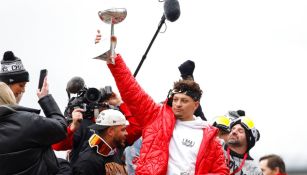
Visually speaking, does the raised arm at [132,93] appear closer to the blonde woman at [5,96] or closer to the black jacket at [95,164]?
the black jacket at [95,164]

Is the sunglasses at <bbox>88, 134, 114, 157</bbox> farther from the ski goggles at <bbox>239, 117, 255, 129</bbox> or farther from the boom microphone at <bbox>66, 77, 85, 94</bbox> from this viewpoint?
the ski goggles at <bbox>239, 117, 255, 129</bbox>

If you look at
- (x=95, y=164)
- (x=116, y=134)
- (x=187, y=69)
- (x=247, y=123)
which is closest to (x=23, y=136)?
(x=95, y=164)

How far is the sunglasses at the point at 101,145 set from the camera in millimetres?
6957

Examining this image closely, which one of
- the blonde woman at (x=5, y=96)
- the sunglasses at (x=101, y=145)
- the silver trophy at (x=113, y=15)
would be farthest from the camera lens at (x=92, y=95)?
the blonde woman at (x=5, y=96)

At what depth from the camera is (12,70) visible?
21.4 feet

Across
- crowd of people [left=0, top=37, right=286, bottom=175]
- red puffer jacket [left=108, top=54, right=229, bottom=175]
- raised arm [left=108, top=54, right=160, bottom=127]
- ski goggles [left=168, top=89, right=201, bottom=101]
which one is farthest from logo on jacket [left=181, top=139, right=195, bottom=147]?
ski goggles [left=168, top=89, right=201, bottom=101]

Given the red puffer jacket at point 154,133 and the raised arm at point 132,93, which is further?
the raised arm at point 132,93

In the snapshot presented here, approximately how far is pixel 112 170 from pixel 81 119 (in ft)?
3.08

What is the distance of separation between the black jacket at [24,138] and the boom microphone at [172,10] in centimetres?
270

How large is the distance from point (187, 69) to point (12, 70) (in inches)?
92.5

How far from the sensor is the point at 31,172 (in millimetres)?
5762

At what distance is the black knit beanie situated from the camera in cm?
647

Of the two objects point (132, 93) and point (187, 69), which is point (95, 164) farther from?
point (187, 69)

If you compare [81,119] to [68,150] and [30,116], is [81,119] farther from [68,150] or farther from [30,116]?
[30,116]
